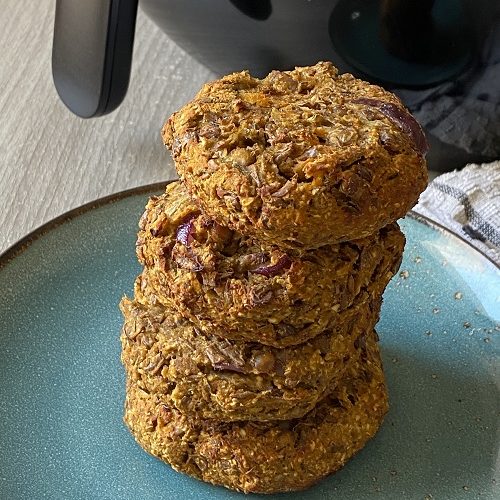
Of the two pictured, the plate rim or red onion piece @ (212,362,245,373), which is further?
the plate rim

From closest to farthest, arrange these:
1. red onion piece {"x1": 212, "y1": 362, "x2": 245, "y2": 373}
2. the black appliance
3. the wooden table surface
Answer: red onion piece {"x1": 212, "y1": 362, "x2": 245, "y2": 373}, the black appliance, the wooden table surface

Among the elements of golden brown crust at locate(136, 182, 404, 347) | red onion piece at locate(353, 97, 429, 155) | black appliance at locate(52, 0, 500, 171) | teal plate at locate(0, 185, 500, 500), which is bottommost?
teal plate at locate(0, 185, 500, 500)

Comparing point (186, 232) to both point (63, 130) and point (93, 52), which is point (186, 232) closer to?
point (93, 52)

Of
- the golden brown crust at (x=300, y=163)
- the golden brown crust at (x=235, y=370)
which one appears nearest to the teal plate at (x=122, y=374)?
the golden brown crust at (x=235, y=370)

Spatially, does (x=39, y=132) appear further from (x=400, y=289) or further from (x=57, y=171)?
Answer: (x=400, y=289)

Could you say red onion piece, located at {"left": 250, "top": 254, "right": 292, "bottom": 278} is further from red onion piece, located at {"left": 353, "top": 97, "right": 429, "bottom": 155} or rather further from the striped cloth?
the striped cloth

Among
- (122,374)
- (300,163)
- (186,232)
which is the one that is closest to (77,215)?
(122,374)

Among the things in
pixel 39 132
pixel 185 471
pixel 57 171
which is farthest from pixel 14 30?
pixel 185 471

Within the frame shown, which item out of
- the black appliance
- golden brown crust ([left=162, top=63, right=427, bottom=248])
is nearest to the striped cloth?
the black appliance
